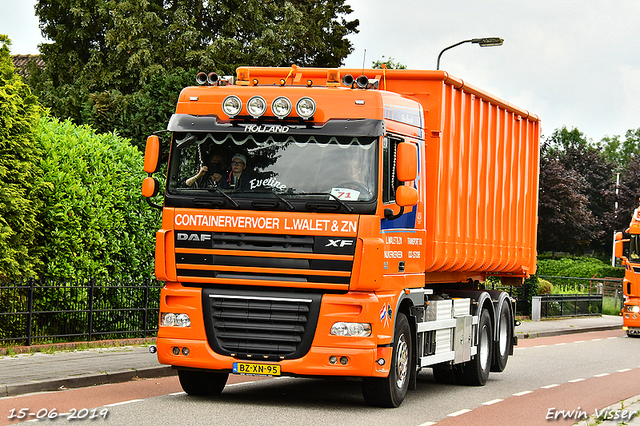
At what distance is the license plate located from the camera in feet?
33.3

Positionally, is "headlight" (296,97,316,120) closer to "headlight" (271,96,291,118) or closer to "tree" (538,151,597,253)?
"headlight" (271,96,291,118)

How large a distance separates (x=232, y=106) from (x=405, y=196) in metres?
2.15

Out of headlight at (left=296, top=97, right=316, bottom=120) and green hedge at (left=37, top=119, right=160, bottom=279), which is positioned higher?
headlight at (left=296, top=97, right=316, bottom=120)

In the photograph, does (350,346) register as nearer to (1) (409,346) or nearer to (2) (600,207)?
(1) (409,346)

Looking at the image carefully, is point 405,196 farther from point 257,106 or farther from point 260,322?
point 260,322

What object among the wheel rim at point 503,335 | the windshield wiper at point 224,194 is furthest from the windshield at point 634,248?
the windshield wiper at point 224,194

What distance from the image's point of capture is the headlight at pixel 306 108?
1040 centimetres

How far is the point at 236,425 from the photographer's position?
9.24m

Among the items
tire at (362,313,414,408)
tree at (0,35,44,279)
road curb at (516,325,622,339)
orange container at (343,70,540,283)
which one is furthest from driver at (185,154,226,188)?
road curb at (516,325,622,339)

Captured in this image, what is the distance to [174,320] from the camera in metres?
10.5

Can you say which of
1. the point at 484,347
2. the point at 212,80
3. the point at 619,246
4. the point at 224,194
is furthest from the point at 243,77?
the point at 619,246

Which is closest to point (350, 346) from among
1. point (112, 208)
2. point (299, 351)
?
point (299, 351)

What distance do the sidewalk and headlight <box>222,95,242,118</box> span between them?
394 centimetres

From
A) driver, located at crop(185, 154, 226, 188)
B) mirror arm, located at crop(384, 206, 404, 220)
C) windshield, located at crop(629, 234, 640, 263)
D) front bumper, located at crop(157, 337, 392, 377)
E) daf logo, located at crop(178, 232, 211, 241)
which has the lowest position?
front bumper, located at crop(157, 337, 392, 377)
